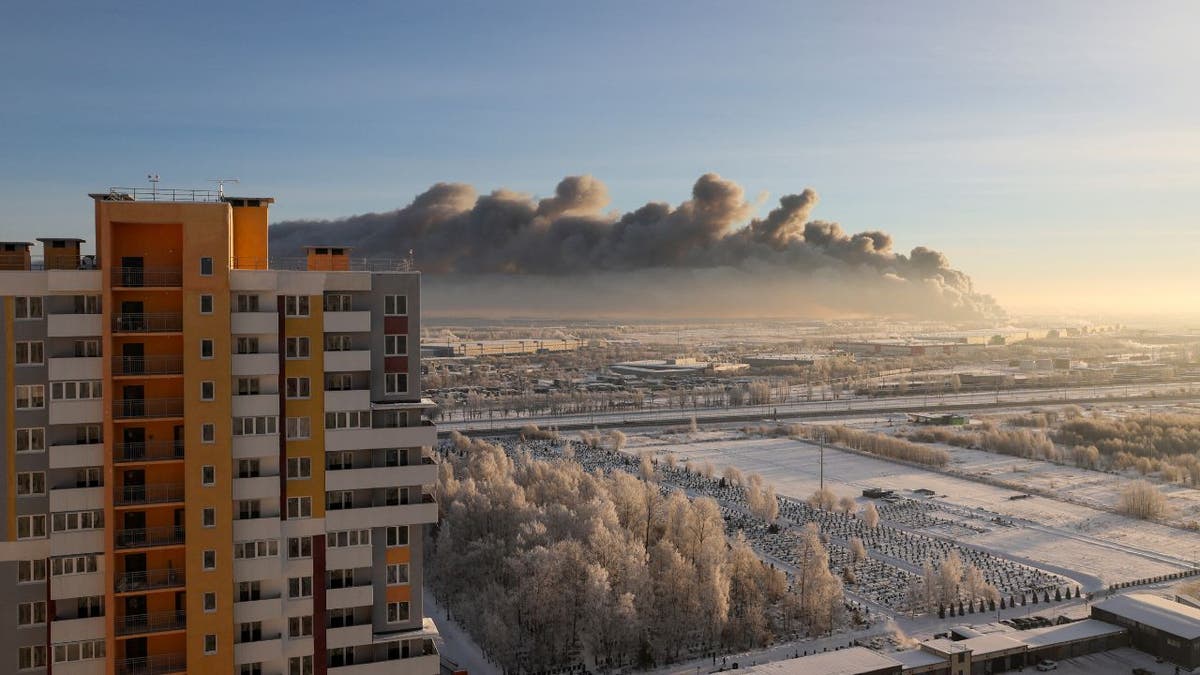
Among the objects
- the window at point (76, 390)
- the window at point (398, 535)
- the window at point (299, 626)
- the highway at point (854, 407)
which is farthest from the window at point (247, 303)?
the highway at point (854, 407)

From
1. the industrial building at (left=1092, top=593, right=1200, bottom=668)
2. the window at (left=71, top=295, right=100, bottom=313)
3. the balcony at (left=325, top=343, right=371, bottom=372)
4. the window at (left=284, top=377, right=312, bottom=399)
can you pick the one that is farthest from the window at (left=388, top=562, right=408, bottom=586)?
the industrial building at (left=1092, top=593, right=1200, bottom=668)

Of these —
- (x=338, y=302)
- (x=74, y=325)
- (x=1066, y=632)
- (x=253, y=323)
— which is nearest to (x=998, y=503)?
(x=1066, y=632)

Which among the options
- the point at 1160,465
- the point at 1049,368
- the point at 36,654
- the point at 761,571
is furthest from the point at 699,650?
the point at 1049,368

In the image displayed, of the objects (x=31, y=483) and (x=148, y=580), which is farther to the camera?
(x=148, y=580)

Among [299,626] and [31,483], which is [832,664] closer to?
[299,626]

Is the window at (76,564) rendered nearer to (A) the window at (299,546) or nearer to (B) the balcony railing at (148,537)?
(B) the balcony railing at (148,537)

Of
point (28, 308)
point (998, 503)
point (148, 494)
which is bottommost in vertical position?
point (998, 503)

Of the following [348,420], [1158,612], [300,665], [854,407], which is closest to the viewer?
[300,665]
